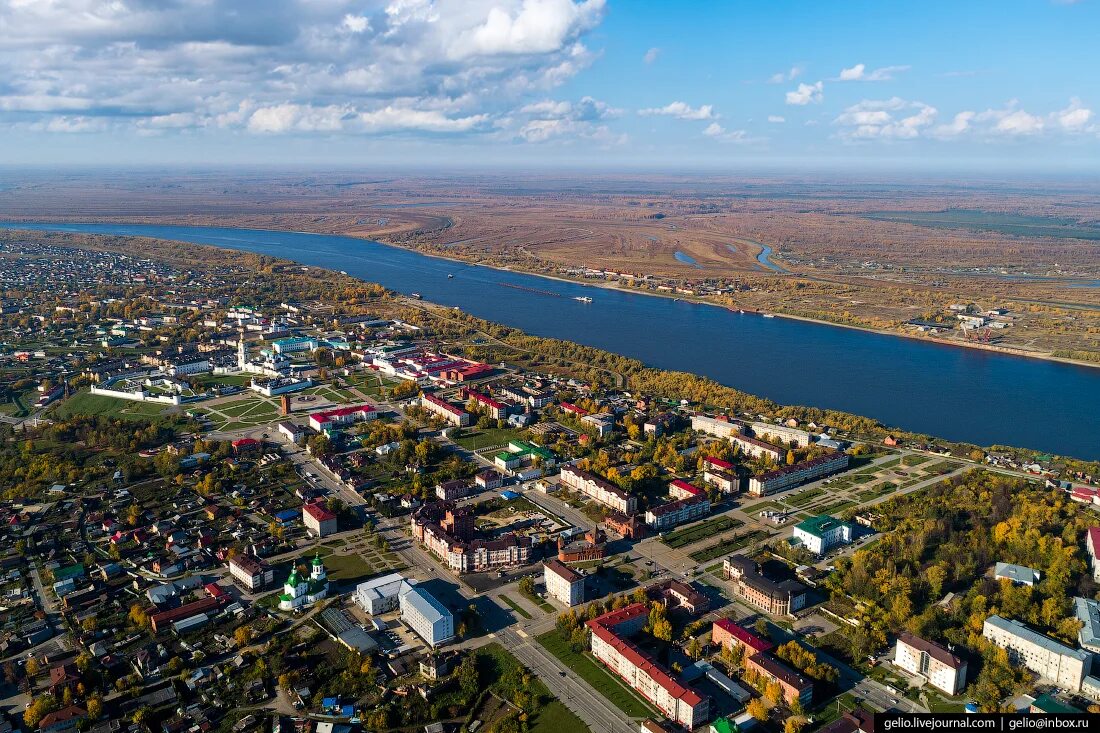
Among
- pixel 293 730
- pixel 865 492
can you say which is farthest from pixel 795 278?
pixel 293 730

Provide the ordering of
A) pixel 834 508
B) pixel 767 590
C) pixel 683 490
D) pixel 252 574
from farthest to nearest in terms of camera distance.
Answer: pixel 683 490 < pixel 834 508 < pixel 252 574 < pixel 767 590

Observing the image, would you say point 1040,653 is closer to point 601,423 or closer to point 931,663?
point 931,663

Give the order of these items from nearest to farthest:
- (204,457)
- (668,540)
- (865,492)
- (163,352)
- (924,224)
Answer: (668,540)
(865,492)
(204,457)
(163,352)
(924,224)

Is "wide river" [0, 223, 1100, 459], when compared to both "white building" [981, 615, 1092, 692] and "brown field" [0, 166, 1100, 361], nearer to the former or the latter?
"brown field" [0, 166, 1100, 361]

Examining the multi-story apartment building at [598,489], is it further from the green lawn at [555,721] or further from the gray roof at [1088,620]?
the gray roof at [1088,620]

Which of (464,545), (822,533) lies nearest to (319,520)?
(464,545)

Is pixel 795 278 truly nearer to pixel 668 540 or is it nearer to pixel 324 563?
pixel 668 540

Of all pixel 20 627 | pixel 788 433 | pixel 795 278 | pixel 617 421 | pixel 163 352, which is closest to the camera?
pixel 20 627

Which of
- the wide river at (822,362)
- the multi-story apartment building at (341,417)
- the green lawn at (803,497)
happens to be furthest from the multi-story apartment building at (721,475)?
the multi-story apartment building at (341,417)
